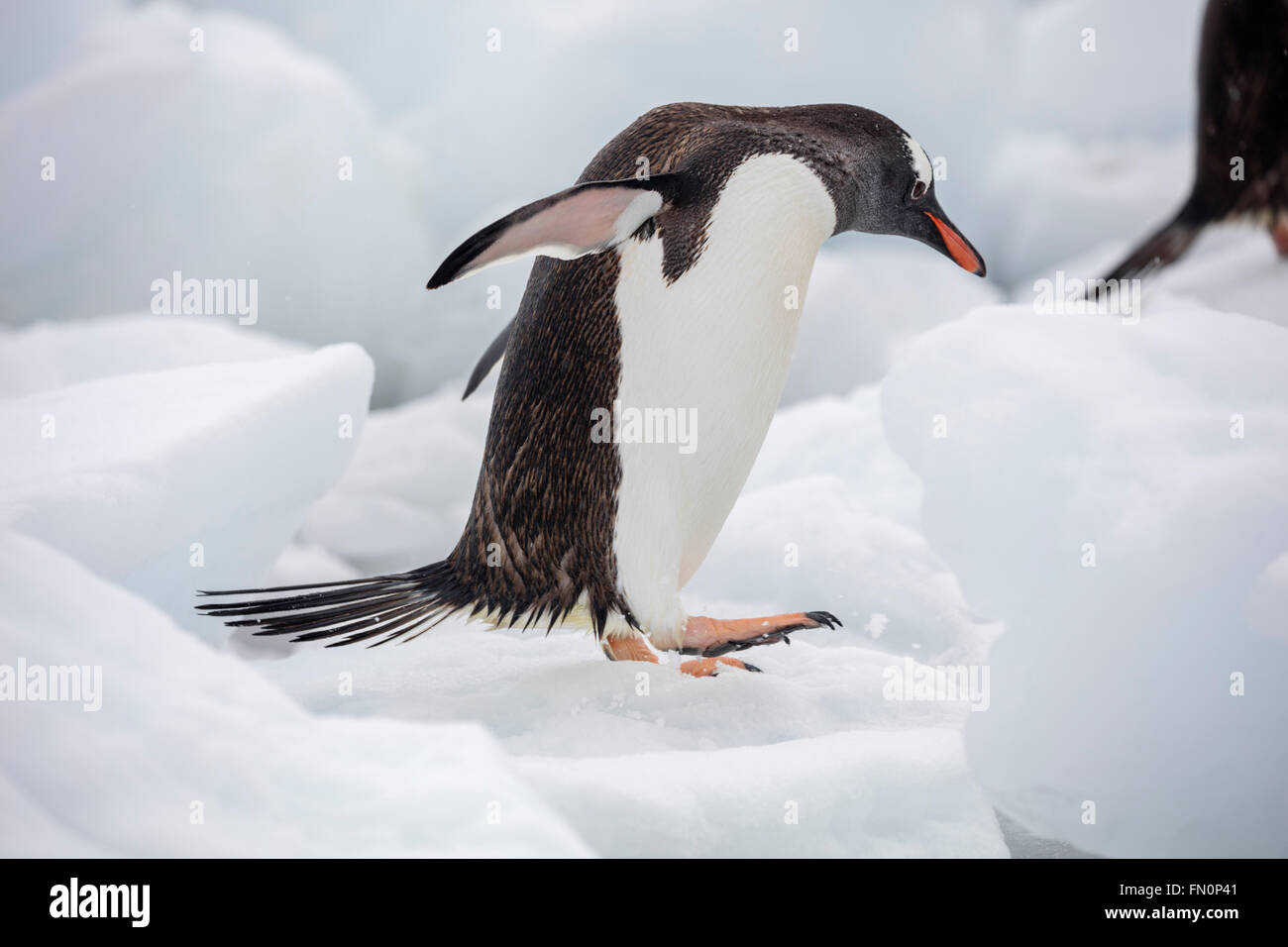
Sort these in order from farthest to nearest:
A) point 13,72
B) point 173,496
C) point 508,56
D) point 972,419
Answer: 1. point 508,56
2. point 13,72
3. point 173,496
4. point 972,419

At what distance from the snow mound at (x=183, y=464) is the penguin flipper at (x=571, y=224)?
0.46 metres

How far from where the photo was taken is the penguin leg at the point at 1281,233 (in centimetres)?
183

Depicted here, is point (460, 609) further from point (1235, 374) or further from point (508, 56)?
point (508, 56)

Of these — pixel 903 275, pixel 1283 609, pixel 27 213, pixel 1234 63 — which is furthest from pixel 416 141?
pixel 1283 609

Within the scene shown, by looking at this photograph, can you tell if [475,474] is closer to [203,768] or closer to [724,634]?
[724,634]

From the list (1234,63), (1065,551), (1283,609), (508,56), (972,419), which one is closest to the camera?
(1283,609)

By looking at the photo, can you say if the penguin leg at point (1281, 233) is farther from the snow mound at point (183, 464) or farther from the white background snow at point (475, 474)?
the snow mound at point (183, 464)

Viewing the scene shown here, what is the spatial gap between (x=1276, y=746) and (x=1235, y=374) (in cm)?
42

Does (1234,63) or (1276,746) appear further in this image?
(1234,63)

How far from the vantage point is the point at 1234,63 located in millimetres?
1872

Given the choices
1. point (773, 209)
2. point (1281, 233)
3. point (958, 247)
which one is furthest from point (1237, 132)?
point (773, 209)

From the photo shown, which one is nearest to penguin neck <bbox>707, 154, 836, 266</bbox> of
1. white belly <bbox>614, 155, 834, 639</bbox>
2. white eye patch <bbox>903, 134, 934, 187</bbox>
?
white belly <bbox>614, 155, 834, 639</bbox>

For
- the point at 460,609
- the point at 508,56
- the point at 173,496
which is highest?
the point at 508,56

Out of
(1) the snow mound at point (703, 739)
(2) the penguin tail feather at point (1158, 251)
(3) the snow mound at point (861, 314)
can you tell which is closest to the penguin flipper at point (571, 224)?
(1) the snow mound at point (703, 739)
